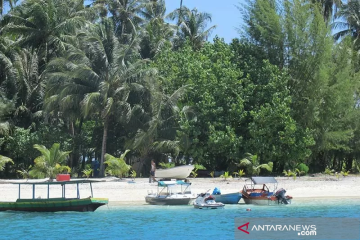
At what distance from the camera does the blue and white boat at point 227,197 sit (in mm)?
32300

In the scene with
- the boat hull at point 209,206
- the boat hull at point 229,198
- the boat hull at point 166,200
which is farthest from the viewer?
the boat hull at point 229,198

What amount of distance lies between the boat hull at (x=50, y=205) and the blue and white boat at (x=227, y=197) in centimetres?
644

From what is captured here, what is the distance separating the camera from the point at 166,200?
105ft

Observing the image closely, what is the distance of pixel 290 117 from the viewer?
41938mm

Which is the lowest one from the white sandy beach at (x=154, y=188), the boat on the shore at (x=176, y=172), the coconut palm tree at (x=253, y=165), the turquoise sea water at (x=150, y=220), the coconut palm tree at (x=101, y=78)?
the turquoise sea water at (x=150, y=220)

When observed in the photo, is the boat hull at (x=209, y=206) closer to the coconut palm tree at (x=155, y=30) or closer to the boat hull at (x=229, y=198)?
the boat hull at (x=229, y=198)

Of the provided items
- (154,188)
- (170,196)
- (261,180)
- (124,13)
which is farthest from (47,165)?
(124,13)

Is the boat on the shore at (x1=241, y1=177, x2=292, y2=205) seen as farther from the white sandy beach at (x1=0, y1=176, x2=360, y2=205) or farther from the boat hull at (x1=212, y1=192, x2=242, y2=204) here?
the white sandy beach at (x1=0, y1=176, x2=360, y2=205)

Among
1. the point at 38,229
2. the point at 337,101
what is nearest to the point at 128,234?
the point at 38,229

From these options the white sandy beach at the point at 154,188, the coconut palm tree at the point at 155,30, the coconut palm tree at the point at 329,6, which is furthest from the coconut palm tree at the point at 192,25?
the white sandy beach at the point at 154,188

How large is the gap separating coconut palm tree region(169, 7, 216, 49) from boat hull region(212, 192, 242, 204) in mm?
31288

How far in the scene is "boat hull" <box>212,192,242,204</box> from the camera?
1272 inches

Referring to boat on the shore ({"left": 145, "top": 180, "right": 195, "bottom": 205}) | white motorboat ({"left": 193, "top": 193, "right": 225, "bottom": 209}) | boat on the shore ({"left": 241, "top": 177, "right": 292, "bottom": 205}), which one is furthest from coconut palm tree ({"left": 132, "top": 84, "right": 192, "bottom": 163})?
white motorboat ({"left": 193, "top": 193, "right": 225, "bottom": 209})

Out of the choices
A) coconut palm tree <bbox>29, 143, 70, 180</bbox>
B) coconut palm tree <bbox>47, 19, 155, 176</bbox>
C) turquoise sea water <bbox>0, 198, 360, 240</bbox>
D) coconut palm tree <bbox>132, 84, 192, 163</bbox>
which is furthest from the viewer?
coconut palm tree <bbox>132, 84, 192, 163</bbox>
